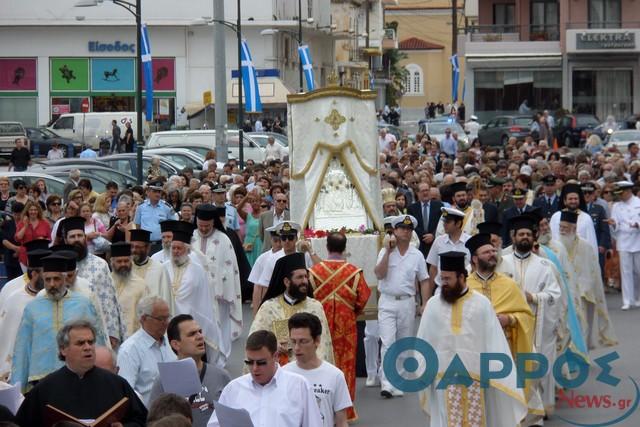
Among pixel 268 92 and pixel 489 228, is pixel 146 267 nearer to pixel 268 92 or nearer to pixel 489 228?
pixel 489 228

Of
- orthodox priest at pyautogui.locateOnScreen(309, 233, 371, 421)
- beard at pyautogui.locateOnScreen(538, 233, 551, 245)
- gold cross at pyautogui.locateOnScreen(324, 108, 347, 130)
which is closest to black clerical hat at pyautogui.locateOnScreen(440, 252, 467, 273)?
orthodox priest at pyautogui.locateOnScreen(309, 233, 371, 421)

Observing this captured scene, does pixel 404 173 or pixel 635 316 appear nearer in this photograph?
pixel 635 316

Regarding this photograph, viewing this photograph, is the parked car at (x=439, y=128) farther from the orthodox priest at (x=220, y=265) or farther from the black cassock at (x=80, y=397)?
the black cassock at (x=80, y=397)

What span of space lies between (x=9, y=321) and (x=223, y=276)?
490 centimetres

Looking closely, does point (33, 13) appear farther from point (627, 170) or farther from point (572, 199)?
point (572, 199)

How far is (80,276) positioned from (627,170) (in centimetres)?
1786

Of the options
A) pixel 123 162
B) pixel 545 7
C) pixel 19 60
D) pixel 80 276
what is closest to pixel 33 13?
pixel 19 60

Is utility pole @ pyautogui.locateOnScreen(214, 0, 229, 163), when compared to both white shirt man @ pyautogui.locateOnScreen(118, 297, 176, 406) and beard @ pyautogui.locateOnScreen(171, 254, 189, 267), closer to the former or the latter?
beard @ pyautogui.locateOnScreen(171, 254, 189, 267)

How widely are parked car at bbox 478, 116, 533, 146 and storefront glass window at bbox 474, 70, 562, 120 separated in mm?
12790

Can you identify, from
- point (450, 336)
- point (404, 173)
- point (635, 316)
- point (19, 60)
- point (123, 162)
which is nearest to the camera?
point (450, 336)

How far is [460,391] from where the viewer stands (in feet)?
35.5

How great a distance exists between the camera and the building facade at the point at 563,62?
223 feet

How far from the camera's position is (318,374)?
891cm

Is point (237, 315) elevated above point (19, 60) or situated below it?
below
